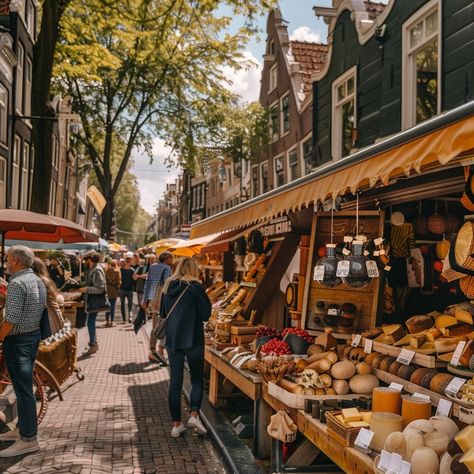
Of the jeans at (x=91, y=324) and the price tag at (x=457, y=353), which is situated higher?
the price tag at (x=457, y=353)

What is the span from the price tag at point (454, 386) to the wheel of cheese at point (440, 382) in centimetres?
12

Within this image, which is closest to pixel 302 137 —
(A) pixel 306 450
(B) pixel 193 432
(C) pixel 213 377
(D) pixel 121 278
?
(D) pixel 121 278

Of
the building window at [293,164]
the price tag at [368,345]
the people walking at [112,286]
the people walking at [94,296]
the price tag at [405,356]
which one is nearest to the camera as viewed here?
the price tag at [405,356]

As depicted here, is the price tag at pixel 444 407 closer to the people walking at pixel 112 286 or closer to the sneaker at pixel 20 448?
the sneaker at pixel 20 448

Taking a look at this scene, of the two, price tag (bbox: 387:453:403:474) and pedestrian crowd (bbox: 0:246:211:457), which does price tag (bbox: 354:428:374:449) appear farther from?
pedestrian crowd (bbox: 0:246:211:457)

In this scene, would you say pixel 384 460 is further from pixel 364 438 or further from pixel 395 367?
pixel 395 367

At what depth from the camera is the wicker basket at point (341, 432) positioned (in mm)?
3172

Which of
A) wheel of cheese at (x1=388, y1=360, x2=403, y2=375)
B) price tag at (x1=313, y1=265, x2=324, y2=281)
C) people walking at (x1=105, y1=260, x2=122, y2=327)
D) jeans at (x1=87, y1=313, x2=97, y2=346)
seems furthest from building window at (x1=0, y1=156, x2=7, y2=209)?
wheel of cheese at (x1=388, y1=360, x2=403, y2=375)

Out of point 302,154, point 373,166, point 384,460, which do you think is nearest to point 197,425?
point 384,460

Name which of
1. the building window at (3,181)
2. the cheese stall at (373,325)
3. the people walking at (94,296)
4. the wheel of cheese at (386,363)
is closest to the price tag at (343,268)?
the cheese stall at (373,325)

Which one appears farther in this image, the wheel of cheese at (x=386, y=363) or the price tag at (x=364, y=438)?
the wheel of cheese at (x=386, y=363)

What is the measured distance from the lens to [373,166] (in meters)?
3.29

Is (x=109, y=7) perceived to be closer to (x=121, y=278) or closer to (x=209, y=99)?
(x=121, y=278)

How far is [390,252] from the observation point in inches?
209
